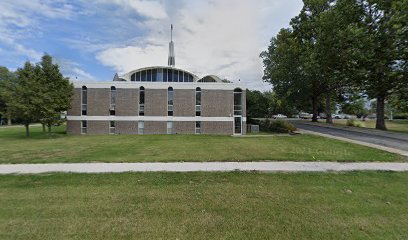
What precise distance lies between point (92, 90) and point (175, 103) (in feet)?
33.5

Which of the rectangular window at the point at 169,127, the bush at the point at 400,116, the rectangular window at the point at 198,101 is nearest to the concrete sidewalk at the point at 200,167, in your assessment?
the rectangular window at the point at 169,127

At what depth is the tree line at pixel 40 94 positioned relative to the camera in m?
19.2

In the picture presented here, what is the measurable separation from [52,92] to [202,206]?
72.6ft

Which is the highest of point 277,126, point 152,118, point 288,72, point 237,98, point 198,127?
point 288,72

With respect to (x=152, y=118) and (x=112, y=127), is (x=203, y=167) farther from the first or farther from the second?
(x=112, y=127)

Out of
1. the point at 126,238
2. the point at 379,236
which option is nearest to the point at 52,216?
the point at 126,238

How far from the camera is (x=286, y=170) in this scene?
7.36 metres

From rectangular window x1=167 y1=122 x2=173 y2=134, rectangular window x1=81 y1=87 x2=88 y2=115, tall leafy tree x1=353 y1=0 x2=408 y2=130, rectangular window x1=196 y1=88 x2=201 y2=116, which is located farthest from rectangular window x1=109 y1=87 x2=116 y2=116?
tall leafy tree x1=353 y1=0 x2=408 y2=130

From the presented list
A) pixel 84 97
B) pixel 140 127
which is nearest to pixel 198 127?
pixel 140 127

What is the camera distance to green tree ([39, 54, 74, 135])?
64.1ft

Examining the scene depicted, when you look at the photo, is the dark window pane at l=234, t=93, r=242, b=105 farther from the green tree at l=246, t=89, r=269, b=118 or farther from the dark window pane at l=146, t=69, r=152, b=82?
the dark window pane at l=146, t=69, r=152, b=82

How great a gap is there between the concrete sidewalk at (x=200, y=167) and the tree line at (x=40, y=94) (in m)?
14.0

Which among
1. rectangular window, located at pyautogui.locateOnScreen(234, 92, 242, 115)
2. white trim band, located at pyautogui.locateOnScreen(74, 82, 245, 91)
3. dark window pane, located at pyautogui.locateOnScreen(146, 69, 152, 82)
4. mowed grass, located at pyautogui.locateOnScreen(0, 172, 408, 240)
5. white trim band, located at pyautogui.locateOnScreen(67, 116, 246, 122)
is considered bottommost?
mowed grass, located at pyautogui.locateOnScreen(0, 172, 408, 240)

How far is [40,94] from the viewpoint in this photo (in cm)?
1917
